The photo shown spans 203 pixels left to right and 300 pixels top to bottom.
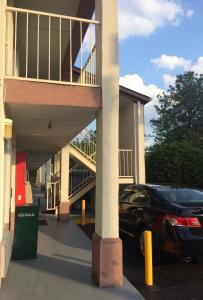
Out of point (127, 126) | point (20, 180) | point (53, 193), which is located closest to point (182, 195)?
point (20, 180)

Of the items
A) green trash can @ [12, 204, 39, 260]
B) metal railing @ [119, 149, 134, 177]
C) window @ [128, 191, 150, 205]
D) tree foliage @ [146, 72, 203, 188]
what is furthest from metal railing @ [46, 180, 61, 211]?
tree foliage @ [146, 72, 203, 188]

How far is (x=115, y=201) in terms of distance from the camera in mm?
5250

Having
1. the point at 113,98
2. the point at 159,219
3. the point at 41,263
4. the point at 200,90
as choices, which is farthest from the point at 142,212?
the point at 200,90

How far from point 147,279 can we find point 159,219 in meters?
1.24

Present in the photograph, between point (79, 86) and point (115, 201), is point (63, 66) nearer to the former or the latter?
point (79, 86)

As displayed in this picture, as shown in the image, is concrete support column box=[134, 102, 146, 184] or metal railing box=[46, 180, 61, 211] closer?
concrete support column box=[134, 102, 146, 184]

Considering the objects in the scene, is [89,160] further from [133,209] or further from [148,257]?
[148,257]

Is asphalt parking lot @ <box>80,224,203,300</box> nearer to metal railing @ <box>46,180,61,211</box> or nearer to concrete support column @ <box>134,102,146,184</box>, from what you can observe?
concrete support column @ <box>134,102,146,184</box>

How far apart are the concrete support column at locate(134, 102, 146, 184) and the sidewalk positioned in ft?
19.1

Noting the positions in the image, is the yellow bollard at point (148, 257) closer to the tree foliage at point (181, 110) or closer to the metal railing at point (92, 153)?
the metal railing at point (92, 153)

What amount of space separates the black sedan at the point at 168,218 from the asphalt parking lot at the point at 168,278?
0.94 feet

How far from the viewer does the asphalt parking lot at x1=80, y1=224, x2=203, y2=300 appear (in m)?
4.82

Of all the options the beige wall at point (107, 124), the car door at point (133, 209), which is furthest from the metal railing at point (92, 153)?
the beige wall at point (107, 124)

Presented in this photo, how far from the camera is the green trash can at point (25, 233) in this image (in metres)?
6.66
